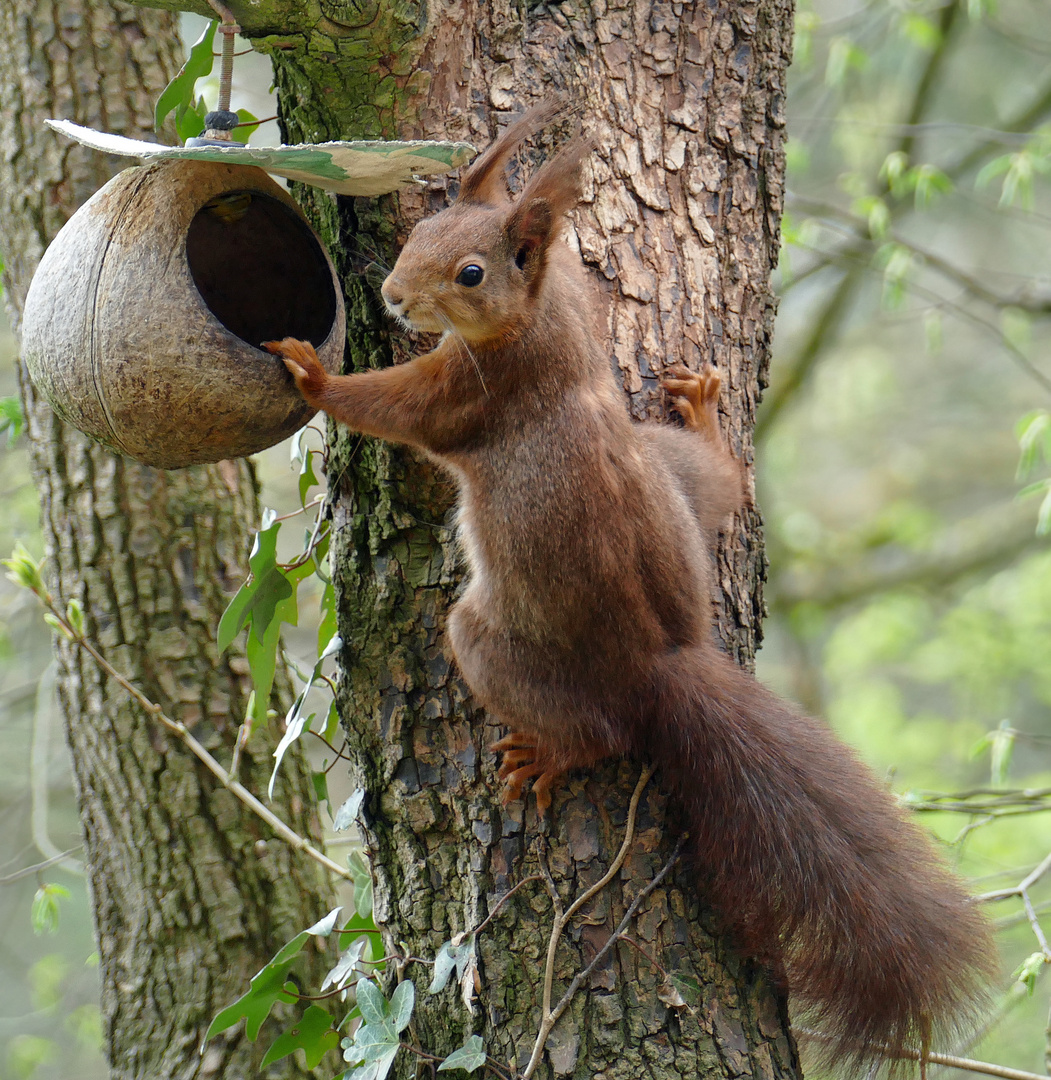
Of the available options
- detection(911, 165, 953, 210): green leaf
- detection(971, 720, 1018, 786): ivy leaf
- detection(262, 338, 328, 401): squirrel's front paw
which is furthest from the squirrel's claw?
detection(911, 165, 953, 210): green leaf

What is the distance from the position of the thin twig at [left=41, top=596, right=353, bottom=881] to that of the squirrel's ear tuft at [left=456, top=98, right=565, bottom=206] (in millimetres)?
1438

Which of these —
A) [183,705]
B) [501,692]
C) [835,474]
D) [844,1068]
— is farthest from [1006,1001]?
[835,474]

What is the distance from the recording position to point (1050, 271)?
8.46m

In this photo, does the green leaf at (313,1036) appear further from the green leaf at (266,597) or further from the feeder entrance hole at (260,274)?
the feeder entrance hole at (260,274)

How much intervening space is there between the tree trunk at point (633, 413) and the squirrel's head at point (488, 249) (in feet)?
0.41

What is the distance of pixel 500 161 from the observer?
195cm

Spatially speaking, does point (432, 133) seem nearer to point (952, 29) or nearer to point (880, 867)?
point (880, 867)

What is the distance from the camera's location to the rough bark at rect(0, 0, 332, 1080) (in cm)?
289

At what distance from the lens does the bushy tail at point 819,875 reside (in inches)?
72.7

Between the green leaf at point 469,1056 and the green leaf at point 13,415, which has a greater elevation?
the green leaf at point 13,415

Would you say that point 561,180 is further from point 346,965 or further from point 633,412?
point 346,965

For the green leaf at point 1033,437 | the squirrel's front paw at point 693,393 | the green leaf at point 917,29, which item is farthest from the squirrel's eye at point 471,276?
the green leaf at point 917,29

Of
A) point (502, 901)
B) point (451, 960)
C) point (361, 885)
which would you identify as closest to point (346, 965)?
point (361, 885)

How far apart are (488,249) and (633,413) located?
1.41ft
